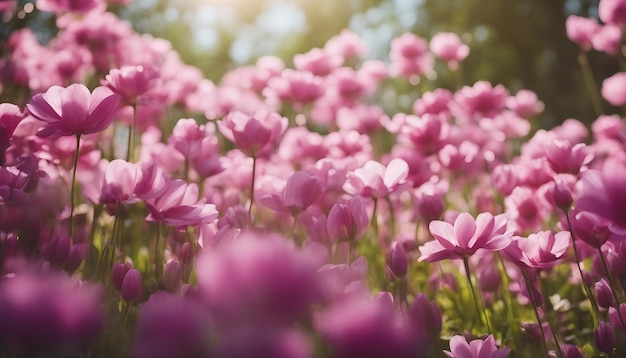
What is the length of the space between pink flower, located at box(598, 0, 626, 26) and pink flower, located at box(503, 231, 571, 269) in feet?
6.34

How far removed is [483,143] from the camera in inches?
119

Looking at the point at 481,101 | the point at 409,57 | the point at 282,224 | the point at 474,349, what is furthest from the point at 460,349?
the point at 409,57

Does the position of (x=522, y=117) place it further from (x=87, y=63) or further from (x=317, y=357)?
(x=317, y=357)

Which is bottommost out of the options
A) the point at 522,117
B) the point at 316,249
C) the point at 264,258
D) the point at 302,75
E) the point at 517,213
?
the point at 522,117

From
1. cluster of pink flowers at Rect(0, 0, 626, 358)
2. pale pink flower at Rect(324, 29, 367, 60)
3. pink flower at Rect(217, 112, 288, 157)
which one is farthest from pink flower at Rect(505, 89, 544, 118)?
pink flower at Rect(217, 112, 288, 157)

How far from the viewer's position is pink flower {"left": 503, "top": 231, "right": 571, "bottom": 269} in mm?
1229

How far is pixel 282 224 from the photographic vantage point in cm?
238

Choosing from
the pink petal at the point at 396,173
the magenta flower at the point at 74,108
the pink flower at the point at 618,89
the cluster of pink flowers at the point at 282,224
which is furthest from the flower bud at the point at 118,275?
the pink flower at the point at 618,89

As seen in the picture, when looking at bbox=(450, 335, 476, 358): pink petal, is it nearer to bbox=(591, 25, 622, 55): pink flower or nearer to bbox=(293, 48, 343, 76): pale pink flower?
bbox=(293, 48, 343, 76): pale pink flower

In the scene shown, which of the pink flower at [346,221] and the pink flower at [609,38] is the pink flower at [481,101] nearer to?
the pink flower at [609,38]

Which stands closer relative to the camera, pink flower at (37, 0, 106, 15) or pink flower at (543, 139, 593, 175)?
pink flower at (543, 139, 593, 175)

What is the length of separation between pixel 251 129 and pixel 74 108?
0.51 meters

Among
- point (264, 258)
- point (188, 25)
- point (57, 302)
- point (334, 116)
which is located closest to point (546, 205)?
point (264, 258)

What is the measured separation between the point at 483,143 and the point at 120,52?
211 cm
